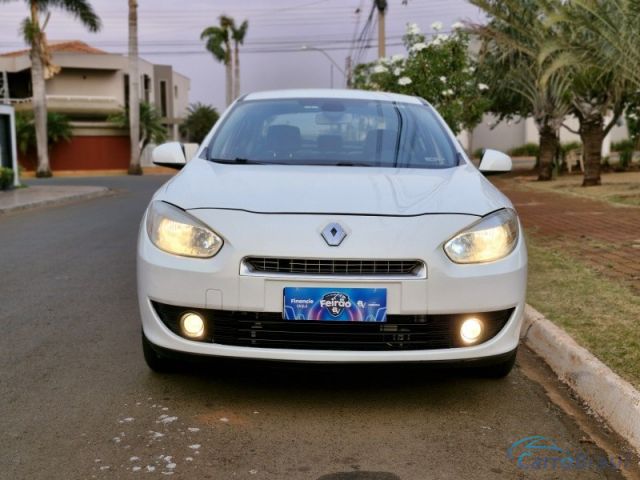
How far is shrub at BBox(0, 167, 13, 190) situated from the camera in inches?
814

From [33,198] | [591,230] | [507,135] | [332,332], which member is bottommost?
[507,135]

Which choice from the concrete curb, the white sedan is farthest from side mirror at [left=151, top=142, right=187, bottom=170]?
the concrete curb

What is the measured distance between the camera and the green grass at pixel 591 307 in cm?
418

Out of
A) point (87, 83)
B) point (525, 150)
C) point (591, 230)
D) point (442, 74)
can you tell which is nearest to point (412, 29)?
point (442, 74)

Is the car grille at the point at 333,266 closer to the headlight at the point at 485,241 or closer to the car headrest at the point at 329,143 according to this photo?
the headlight at the point at 485,241

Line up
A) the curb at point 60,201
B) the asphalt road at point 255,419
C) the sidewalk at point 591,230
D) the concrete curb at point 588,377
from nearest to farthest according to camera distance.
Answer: the asphalt road at point 255,419 < the concrete curb at point 588,377 < the sidewalk at point 591,230 < the curb at point 60,201

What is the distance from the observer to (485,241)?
3539 mm

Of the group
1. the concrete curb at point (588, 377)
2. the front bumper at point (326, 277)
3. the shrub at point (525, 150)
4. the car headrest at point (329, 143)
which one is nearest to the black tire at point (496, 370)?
the concrete curb at point (588, 377)

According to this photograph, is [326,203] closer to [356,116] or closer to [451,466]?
[451,466]

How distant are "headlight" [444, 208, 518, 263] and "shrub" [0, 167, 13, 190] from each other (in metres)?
19.3

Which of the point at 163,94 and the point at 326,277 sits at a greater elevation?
the point at 326,277

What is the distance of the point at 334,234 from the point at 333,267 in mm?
146

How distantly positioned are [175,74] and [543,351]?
206ft

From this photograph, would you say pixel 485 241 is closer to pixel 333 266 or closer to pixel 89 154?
pixel 333 266
